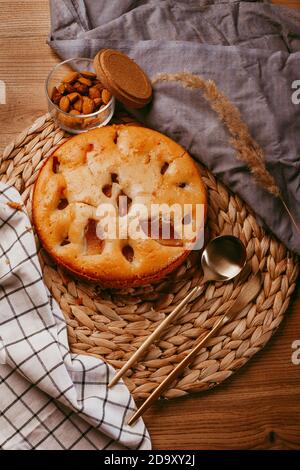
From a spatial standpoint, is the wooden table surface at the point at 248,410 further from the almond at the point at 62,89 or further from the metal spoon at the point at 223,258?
the almond at the point at 62,89

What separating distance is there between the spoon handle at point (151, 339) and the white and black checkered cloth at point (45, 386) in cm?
2

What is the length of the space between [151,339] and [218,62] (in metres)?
0.54

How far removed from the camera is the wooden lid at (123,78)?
1.16m

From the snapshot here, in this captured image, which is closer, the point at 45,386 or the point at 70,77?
the point at 45,386

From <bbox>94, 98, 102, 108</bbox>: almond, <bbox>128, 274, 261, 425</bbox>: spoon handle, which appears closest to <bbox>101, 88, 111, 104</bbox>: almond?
<bbox>94, 98, 102, 108</bbox>: almond

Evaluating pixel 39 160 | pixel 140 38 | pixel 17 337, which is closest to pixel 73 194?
pixel 39 160

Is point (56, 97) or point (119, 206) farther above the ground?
point (56, 97)

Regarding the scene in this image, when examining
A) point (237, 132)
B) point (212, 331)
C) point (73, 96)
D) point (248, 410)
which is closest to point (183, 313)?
point (212, 331)

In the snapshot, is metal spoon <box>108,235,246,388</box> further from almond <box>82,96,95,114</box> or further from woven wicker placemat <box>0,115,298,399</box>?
almond <box>82,96,95,114</box>

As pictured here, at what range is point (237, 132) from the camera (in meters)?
1.17

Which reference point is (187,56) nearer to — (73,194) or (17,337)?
(73,194)

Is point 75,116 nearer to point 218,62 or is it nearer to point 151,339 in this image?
point 218,62

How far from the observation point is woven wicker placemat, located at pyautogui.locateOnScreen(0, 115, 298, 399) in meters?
1.10

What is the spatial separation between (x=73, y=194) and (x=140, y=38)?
0.38 metres
